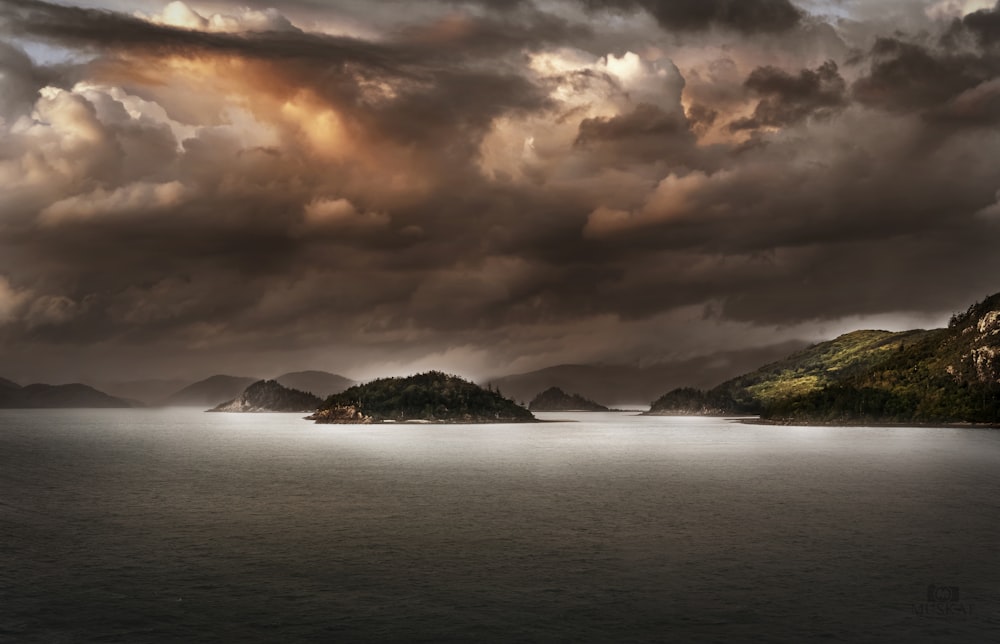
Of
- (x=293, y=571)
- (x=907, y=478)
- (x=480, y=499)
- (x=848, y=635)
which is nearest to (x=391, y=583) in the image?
(x=293, y=571)

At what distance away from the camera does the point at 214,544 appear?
7194cm

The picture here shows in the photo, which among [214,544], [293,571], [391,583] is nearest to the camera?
[391,583]

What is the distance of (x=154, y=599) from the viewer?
51.4 metres

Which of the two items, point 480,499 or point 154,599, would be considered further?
point 480,499

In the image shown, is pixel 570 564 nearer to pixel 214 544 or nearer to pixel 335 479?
pixel 214 544

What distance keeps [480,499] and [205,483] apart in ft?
187

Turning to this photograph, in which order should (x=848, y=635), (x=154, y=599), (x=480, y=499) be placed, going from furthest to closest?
(x=480, y=499) → (x=154, y=599) → (x=848, y=635)

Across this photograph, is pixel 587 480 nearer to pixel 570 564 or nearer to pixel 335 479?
pixel 335 479

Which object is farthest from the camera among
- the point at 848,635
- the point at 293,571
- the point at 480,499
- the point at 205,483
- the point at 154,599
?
the point at 205,483

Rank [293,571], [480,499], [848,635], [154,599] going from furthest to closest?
[480,499], [293,571], [154,599], [848,635]

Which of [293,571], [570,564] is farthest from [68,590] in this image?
[570,564]

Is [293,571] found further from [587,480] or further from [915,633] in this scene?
[587,480]

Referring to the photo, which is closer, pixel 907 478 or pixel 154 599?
pixel 154 599

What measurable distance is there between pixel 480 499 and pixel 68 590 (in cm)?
6148
